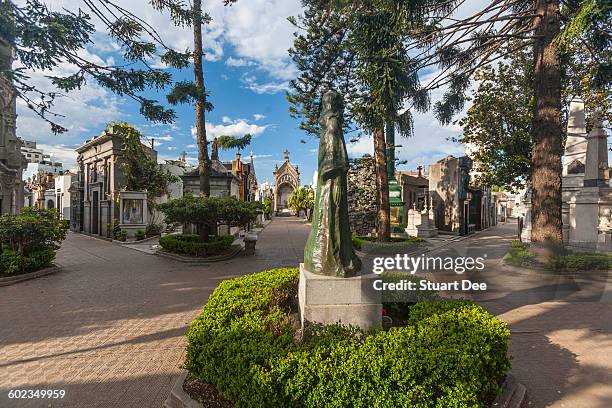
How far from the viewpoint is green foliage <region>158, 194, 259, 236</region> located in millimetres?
12234

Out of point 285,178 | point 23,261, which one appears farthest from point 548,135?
point 285,178

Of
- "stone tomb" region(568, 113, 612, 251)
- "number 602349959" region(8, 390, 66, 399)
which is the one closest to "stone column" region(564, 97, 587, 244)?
"stone tomb" region(568, 113, 612, 251)

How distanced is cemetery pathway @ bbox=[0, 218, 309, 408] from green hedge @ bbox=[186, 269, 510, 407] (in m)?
0.76

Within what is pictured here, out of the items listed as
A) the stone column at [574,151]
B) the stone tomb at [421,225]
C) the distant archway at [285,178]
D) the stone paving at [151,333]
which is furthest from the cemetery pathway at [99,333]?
the distant archway at [285,178]

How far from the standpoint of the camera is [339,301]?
3773 mm

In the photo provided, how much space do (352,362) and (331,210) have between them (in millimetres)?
2001

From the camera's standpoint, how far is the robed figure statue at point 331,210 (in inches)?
158

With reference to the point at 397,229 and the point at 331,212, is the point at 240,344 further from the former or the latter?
the point at 397,229

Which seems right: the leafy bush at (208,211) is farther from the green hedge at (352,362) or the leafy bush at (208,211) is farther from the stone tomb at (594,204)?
the stone tomb at (594,204)

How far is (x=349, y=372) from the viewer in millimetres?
2803

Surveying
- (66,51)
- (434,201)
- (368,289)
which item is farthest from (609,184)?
(66,51)

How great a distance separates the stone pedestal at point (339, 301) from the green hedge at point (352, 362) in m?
0.19

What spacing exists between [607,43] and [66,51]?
1566 centimetres

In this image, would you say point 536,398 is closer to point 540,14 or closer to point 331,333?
point 331,333
